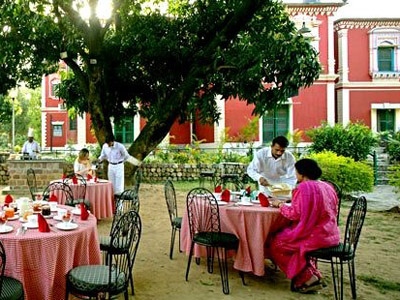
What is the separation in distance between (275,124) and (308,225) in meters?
17.9

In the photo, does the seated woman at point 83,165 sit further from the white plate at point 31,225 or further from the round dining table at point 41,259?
the round dining table at point 41,259

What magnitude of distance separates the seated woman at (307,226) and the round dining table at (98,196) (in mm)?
4411

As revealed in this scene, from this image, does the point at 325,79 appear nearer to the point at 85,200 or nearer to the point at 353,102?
the point at 353,102

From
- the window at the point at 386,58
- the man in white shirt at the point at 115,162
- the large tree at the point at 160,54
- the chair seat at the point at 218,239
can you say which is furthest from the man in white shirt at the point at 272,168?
the window at the point at 386,58

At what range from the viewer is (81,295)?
347 centimetres

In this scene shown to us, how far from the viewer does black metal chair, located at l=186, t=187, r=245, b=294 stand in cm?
474

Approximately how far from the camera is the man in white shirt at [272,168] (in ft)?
20.3

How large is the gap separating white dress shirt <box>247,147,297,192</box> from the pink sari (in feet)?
5.39

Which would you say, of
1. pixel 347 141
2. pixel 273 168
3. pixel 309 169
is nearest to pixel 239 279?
pixel 309 169

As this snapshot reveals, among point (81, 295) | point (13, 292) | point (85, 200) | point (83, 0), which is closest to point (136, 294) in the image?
point (81, 295)

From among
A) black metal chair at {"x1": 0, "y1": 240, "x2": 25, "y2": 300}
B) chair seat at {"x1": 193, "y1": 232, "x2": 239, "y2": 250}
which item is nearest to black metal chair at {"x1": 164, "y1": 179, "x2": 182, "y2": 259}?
chair seat at {"x1": 193, "y1": 232, "x2": 239, "y2": 250}

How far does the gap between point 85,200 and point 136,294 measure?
3.48 m

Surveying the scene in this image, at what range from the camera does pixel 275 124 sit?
2194cm

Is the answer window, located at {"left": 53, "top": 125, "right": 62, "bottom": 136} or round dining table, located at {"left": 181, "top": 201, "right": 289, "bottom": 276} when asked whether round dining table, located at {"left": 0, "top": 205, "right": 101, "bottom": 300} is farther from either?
window, located at {"left": 53, "top": 125, "right": 62, "bottom": 136}
